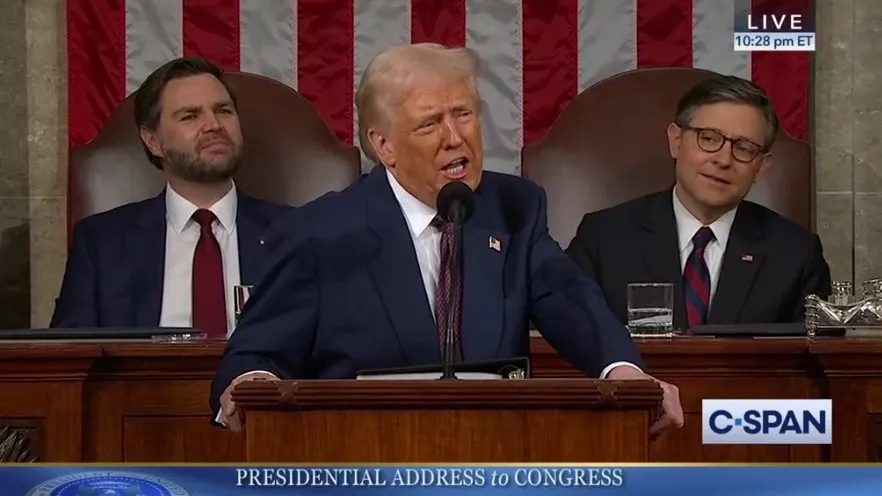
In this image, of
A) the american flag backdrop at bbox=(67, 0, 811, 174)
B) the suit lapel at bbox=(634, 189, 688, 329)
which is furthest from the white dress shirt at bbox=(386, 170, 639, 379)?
the american flag backdrop at bbox=(67, 0, 811, 174)

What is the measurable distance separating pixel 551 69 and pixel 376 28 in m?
0.61

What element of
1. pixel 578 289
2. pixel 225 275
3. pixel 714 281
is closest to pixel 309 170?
pixel 225 275

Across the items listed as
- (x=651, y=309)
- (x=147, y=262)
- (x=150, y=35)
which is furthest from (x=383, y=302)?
(x=150, y=35)

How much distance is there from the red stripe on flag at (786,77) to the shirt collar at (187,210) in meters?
1.86

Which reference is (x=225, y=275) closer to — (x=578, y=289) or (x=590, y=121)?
(x=590, y=121)

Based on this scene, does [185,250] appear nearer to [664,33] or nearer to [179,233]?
[179,233]

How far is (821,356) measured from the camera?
10.5ft

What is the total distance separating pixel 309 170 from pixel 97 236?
0.79 meters

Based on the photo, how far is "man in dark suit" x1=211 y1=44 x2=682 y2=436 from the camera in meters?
2.81

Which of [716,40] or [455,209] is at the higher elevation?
[716,40]

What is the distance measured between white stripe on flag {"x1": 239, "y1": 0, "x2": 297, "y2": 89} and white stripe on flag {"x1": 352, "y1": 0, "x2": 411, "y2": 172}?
215 mm

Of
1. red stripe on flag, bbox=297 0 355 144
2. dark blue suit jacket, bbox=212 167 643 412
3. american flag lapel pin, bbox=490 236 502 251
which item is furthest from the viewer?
red stripe on flag, bbox=297 0 355 144

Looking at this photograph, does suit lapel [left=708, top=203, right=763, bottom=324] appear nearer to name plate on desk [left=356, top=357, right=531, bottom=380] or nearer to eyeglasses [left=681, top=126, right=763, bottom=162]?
eyeglasses [left=681, top=126, right=763, bottom=162]

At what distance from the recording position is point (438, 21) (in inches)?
206
